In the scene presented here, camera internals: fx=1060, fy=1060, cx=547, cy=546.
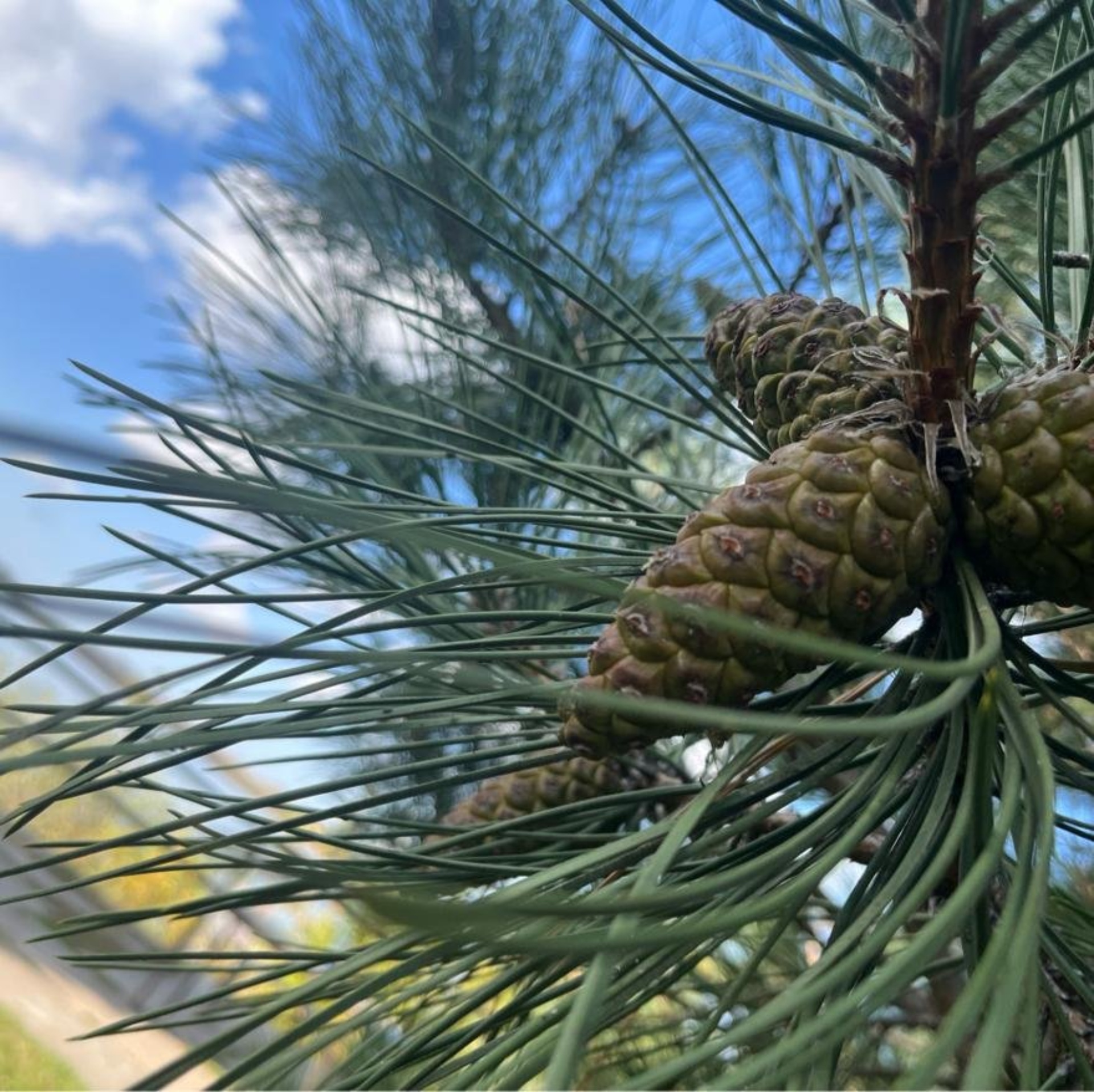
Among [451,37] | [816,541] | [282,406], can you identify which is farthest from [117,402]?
[451,37]

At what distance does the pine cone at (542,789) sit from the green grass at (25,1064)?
54.6 inches

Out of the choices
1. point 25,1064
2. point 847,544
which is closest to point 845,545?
point 847,544

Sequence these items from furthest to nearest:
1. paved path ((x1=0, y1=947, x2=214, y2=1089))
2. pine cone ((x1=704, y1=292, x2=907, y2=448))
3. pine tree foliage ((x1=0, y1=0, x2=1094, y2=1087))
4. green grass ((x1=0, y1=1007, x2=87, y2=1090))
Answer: green grass ((x1=0, y1=1007, x2=87, y2=1090)) → paved path ((x1=0, y1=947, x2=214, y2=1089)) → pine cone ((x1=704, y1=292, x2=907, y2=448)) → pine tree foliage ((x1=0, y1=0, x2=1094, y2=1087))

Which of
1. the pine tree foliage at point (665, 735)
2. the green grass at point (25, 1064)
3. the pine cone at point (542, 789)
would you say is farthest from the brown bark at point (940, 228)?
the green grass at point (25, 1064)

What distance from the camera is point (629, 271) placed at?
3.04 feet

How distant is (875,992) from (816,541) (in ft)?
0.39

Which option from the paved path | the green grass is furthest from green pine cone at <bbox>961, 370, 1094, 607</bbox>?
the green grass

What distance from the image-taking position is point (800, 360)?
0.36 metres

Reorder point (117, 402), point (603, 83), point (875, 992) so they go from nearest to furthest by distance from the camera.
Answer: point (875, 992) → point (117, 402) → point (603, 83)

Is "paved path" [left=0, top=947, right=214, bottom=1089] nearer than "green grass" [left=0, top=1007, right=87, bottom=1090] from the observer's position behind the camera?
Yes

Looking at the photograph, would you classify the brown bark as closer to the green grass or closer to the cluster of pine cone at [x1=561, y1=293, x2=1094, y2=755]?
the cluster of pine cone at [x1=561, y1=293, x2=1094, y2=755]

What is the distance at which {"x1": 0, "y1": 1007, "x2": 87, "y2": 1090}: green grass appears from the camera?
162 centimetres

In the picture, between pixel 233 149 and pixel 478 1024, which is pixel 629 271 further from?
pixel 478 1024

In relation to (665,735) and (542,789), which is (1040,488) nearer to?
(665,735)
